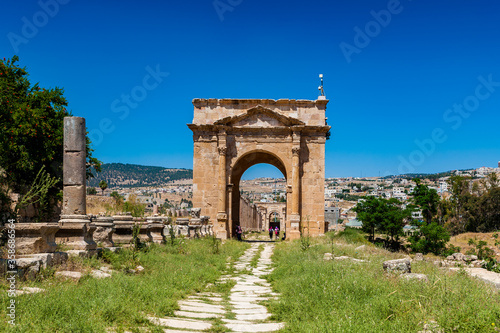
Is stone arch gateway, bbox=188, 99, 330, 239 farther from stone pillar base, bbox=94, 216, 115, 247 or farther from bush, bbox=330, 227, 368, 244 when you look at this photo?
stone pillar base, bbox=94, 216, 115, 247

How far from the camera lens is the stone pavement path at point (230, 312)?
18.0 feet

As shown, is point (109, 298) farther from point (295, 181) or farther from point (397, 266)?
point (295, 181)

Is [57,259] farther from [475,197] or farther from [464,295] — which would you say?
[475,197]

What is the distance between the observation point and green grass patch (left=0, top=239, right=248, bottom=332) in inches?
176

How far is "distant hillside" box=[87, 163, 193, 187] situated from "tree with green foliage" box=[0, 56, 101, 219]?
114803 millimetres

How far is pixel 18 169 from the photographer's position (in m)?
19.2

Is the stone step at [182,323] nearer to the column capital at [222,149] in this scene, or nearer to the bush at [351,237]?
the bush at [351,237]

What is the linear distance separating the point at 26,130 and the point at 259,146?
11274mm

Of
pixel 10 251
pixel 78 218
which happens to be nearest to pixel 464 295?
pixel 10 251

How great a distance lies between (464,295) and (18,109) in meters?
18.4

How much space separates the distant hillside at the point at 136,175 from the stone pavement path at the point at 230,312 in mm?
129525

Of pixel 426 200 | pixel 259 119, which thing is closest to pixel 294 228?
pixel 259 119

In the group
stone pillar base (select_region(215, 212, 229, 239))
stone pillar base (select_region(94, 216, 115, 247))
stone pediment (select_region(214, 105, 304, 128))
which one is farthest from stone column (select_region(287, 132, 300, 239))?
stone pillar base (select_region(94, 216, 115, 247))

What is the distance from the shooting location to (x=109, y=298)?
5398mm
